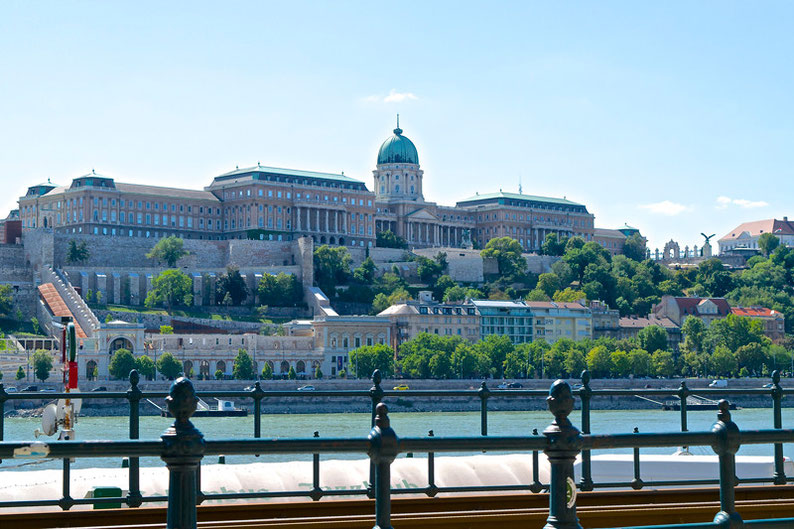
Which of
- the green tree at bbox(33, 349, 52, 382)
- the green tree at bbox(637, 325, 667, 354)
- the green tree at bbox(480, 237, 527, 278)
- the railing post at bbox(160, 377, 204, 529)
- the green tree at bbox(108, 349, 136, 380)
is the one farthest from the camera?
the green tree at bbox(480, 237, 527, 278)

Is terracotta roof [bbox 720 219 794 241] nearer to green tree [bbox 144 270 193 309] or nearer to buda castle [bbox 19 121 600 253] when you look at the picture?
buda castle [bbox 19 121 600 253]

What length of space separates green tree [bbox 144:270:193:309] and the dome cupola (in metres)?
36.9

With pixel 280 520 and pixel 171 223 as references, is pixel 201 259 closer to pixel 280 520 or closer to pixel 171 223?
pixel 171 223

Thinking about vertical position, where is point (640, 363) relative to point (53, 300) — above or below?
below

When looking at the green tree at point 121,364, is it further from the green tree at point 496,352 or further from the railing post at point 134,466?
the railing post at point 134,466

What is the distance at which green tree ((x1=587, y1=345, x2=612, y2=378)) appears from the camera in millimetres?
73688

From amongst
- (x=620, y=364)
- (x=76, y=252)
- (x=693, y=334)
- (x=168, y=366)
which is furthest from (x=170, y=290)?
(x=693, y=334)

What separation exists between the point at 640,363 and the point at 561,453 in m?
73.3

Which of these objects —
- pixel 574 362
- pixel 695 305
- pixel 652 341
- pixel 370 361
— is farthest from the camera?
pixel 695 305

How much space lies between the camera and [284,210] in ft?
326

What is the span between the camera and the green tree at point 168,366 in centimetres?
6556

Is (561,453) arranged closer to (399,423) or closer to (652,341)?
(399,423)

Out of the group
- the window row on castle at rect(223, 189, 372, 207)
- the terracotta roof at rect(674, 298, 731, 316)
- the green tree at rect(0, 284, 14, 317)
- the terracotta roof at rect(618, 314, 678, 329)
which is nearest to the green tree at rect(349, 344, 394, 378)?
the green tree at rect(0, 284, 14, 317)

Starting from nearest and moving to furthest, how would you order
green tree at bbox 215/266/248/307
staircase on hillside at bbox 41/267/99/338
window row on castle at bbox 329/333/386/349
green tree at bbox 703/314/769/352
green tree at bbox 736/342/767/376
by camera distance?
staircase on hillside at bbox 41/267/99/338 → window row on castle at bbox 329/333/386/349 → green tree at bbox 736/342/767/376 → green tree at bbox 703/314/769/352 → green tree at bbox 215/266/248/307
